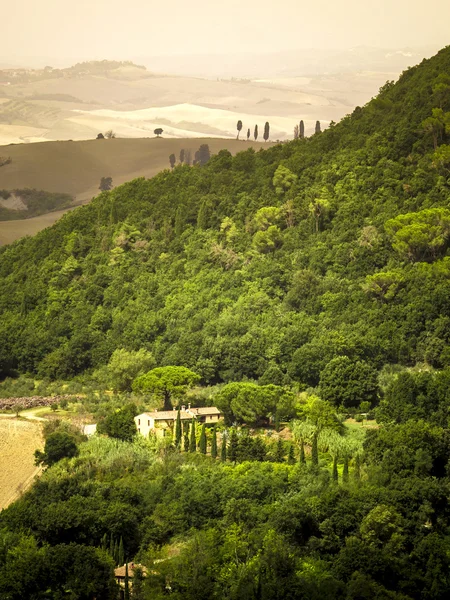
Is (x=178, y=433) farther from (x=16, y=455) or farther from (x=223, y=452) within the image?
(x=16, y=455)

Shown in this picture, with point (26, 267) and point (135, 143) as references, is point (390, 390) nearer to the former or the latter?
point (26, 267)

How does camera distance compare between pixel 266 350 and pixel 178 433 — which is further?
pixel 266 350

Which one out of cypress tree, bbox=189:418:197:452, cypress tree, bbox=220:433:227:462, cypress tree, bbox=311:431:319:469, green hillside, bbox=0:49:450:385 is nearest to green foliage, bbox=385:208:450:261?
green hillside, bbox=0:49:450:385

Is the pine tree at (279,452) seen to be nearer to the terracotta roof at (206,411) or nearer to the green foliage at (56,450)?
the terracotta roof at (206,411)

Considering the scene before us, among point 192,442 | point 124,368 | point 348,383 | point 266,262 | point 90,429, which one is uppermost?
point 266,262

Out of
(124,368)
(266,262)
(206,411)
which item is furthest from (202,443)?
(266,262)

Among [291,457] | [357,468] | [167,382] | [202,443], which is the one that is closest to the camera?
[357,468]

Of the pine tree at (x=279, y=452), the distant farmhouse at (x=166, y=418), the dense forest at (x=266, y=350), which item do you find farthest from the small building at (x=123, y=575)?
the distant farmhouse at (x=166, y=418)

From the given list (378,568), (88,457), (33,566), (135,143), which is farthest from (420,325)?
(135,143)
